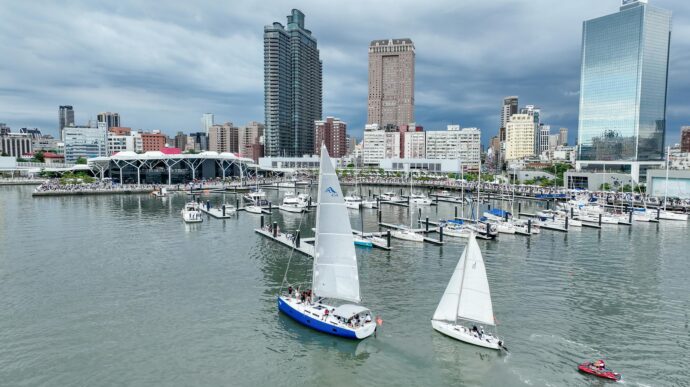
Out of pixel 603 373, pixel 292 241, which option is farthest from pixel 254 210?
pixel 603 373

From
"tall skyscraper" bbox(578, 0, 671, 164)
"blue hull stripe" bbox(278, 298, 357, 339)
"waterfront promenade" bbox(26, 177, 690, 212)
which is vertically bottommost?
"blue hull stripe" bbox(278, 298, 357, 339)

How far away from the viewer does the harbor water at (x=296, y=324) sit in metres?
24.2

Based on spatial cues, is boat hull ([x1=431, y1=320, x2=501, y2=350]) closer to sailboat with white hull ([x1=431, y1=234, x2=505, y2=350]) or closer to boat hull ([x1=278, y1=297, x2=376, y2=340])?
sailboat with white hull ([x1=431, y1=234, x2=505, y2=350])

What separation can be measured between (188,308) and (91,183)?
120 m

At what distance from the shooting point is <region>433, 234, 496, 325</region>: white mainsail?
27500mm

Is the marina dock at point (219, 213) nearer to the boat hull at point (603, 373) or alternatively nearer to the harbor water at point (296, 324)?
the harbor water at point (296, 324)

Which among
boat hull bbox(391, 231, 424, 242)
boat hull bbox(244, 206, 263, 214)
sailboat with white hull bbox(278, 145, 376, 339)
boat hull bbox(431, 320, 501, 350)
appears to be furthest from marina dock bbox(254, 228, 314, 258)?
boat hull bbox(431, 320, 501, 350)

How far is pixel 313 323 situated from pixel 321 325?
0.73 m

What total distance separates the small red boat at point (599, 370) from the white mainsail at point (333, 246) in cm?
1392

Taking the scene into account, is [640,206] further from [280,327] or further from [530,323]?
[280,327]

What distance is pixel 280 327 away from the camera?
98.5ft

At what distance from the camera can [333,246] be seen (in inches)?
1175

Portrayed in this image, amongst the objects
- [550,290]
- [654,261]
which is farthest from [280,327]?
[654,261]

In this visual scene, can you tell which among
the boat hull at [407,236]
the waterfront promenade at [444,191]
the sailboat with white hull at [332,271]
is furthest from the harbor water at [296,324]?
the waterfront promenade at [444,191]
